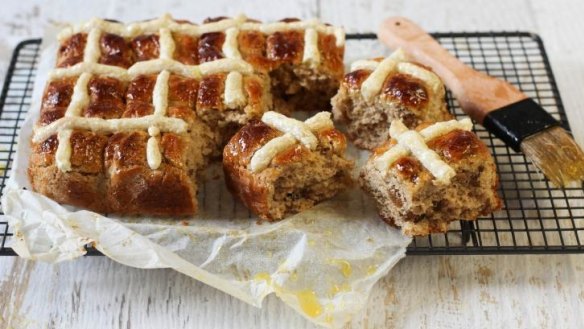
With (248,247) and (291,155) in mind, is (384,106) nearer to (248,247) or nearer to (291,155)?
(291,155)

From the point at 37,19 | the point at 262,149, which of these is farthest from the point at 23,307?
the point at 37,19

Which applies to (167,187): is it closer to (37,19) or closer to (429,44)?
(429,44)

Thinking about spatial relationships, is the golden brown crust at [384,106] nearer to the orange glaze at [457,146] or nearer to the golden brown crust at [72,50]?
the orange glaze at [457,146]

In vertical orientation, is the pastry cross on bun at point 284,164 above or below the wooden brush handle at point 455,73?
below

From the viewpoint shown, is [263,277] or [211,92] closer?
[263,277]

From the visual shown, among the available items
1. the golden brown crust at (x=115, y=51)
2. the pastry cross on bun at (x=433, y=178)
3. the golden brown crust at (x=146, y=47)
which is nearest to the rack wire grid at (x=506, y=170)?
the pastry cross on bun at (x=433, y=178)

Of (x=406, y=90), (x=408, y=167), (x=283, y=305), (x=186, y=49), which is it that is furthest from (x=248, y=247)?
(x=186, y=49)
